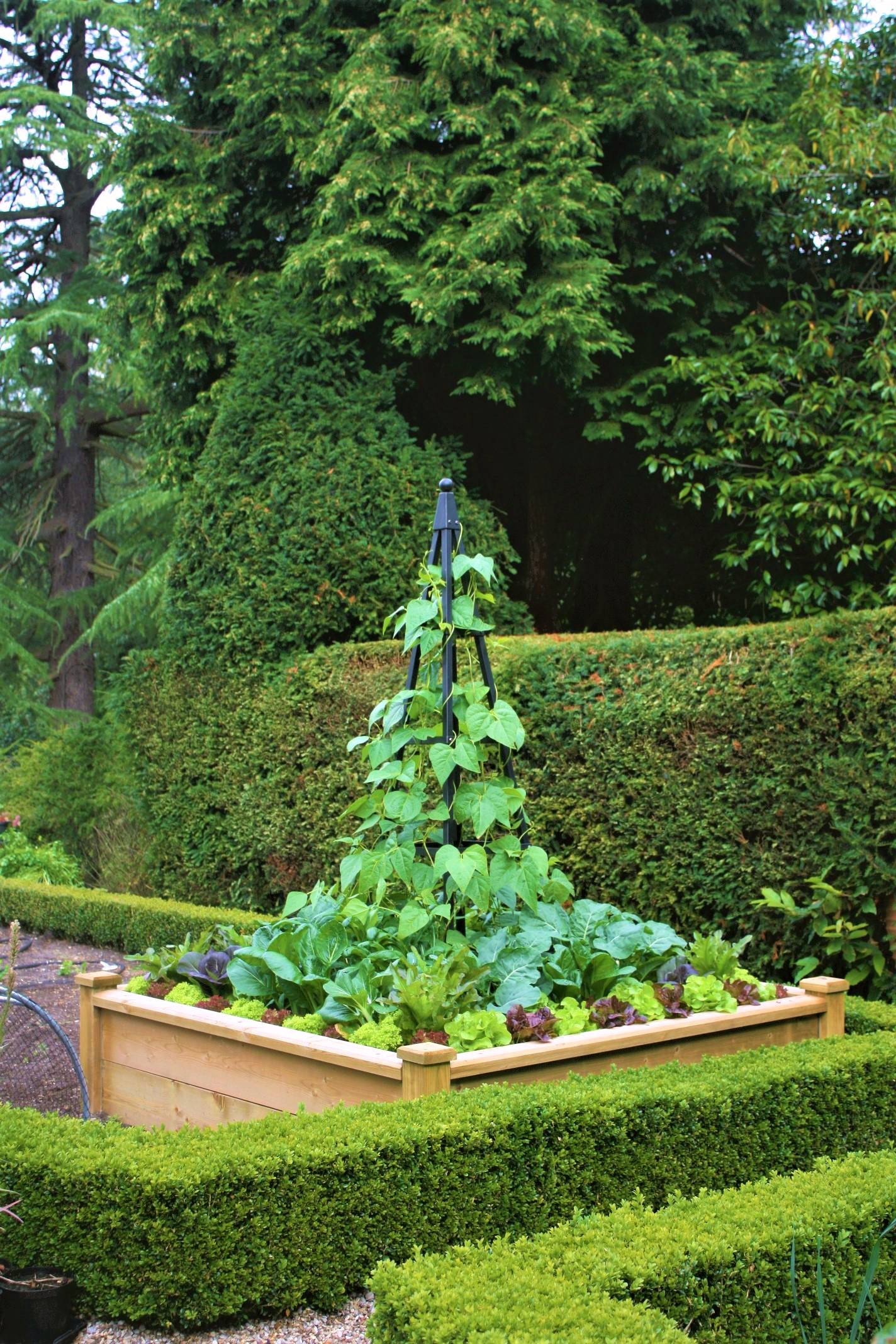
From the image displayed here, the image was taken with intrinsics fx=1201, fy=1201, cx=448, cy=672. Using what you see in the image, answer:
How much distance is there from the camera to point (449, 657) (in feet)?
13.9

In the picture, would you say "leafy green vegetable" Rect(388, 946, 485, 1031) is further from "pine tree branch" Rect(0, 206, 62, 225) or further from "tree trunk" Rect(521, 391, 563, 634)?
"pine tree branch" Rect(0, 206, 62, 225)

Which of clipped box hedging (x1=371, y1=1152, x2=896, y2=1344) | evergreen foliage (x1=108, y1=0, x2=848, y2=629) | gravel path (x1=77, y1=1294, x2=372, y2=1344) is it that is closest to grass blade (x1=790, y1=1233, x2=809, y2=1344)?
clipped box hedging (x1=371, y1=1152, x2=896, y2=1344)

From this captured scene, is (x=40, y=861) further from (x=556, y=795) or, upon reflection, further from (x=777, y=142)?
(x=777, y=142)

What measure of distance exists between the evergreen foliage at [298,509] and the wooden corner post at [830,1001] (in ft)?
15.3

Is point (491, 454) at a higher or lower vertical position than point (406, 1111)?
higher

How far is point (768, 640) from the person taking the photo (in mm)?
5477

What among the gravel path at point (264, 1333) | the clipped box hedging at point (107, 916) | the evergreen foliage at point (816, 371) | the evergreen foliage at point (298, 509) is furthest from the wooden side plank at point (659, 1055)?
the evergreen foliage at point (298, 509)

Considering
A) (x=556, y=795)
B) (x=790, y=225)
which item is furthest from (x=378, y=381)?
(x=556, y=795)

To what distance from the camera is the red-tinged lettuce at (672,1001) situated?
406 cm

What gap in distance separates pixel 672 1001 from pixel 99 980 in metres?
2.12

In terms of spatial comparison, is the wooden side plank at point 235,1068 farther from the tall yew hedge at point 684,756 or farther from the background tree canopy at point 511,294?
the background tree canopy at point 511,294

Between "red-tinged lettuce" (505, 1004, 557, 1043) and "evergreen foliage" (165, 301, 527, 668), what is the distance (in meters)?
4.92

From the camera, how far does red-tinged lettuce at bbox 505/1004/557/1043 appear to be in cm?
370

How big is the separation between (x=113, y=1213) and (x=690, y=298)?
8313mm
